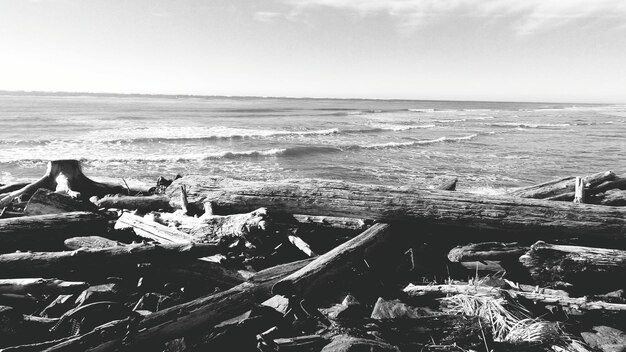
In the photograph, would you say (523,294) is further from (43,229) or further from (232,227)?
(43,229)

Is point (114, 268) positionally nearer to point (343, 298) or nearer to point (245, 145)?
point (343, 298)

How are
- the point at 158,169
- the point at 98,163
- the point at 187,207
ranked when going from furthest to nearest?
1. the point at 98,163
2. the point at 158,169
3. the point at 187,207

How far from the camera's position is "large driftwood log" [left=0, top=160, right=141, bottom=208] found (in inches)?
258

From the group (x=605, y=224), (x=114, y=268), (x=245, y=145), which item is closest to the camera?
(x=114, y=268)

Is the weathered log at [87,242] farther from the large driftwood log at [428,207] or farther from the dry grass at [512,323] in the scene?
the dry grass at [512,323]

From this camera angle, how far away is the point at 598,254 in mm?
3686

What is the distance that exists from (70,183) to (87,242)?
9.77 feet

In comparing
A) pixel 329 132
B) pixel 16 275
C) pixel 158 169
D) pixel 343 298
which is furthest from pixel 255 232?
pixel 329 132

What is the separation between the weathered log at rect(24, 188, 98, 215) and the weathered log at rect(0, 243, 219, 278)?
5.33 feet

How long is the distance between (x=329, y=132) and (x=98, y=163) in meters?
17.9

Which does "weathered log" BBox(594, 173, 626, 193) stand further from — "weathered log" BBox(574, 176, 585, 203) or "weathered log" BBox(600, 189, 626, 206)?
"weathered log" BBox(574, 176, 585, 203)

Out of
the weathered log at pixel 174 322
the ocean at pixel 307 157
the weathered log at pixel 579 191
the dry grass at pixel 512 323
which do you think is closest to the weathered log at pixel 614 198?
the weathered log at pixel 579 191

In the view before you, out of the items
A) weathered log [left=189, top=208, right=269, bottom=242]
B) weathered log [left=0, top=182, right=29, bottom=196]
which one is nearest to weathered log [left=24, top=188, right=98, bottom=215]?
weathered log [left=189, top=208, right=269, bottom=242]

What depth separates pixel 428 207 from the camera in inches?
171
